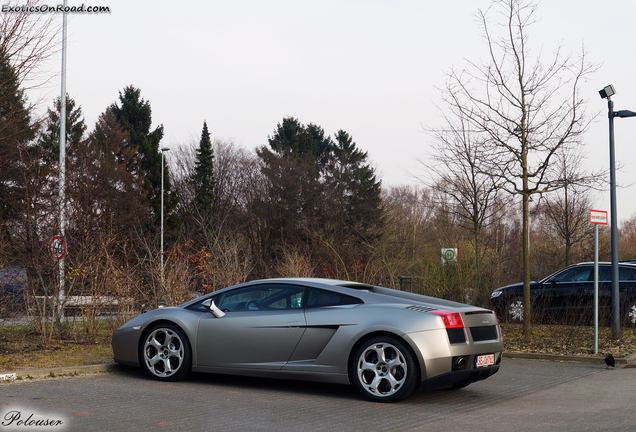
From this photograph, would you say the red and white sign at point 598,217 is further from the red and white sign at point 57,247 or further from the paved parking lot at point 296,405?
the red and white sign at point 57,247

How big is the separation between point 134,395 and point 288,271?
12141mm

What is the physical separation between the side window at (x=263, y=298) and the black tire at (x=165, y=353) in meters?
0.69

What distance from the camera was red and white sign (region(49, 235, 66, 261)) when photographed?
38.9 feet

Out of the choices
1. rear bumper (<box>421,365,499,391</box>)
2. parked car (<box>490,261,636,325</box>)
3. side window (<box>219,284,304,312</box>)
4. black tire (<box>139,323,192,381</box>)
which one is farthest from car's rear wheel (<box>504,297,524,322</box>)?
black tire (<box>139,323,192,381</box>)

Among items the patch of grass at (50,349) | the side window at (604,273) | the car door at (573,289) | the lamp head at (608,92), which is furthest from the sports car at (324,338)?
the side window at (604,273)

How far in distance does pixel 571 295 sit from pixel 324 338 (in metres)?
10.2

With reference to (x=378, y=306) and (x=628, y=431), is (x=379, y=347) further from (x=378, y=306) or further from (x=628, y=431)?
(x=628, y=431)

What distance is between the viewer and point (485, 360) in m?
7.40

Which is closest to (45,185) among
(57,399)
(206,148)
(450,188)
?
(57,399)

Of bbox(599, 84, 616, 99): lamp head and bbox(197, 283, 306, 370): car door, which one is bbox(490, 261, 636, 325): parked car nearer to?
bbox(599, 84, 616, 99): lamp head

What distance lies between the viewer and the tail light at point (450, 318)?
714 cm

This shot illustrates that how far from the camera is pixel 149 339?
8.48m

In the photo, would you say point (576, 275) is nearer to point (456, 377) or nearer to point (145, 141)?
point (456, 377)

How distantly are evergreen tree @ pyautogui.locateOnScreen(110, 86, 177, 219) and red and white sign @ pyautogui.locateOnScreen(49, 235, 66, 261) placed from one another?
3812 cm
